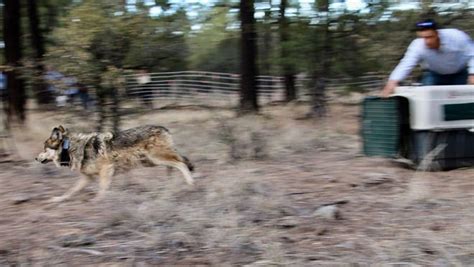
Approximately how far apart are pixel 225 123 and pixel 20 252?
15.5ft

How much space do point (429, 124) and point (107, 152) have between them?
135 inches

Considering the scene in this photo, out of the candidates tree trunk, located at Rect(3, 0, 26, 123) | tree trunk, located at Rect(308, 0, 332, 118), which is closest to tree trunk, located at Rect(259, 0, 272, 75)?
tree trunk, located at Rect(308, 0, 332, 118)

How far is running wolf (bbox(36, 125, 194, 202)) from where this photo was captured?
671 centimetres

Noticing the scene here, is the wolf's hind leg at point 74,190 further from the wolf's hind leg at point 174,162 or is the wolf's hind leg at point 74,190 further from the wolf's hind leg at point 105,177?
the wolf's hind leg at point 174,162

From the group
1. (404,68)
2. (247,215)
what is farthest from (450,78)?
(247,215)

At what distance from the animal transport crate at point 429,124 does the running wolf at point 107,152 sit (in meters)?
2.30

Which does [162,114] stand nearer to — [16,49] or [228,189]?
[16,49]

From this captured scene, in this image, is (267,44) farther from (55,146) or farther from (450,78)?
(55,146)

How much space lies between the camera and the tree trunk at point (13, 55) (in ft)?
41.5

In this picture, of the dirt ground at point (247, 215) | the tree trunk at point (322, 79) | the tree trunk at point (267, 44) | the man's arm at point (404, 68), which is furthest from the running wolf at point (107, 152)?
the tree trunk at point (267, 44)

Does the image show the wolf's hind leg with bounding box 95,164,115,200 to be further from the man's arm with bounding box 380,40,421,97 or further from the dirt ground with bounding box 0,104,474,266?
the man's arm with bounding box 380,40,421,97

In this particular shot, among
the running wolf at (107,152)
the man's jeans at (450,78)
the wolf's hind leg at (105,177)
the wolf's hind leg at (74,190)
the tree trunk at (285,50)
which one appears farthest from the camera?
the tree trunk at (285,50)

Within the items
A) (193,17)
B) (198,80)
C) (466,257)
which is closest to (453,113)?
(466,257)

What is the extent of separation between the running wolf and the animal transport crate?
2.30 meters
